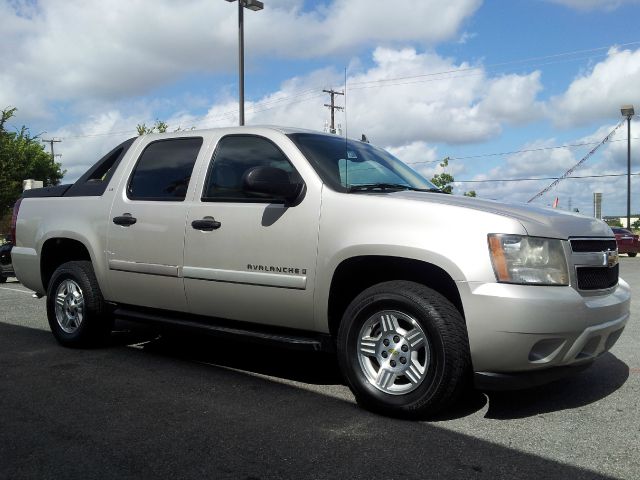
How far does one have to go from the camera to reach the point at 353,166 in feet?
15.3

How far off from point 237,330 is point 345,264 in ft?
3.49

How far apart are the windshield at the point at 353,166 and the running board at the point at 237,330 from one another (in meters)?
1.05

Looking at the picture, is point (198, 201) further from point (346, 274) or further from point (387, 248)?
point (387, 248)

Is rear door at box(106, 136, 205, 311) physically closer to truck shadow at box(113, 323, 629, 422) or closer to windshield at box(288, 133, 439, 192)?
truck shadow at box(113, 323, 629, 422)

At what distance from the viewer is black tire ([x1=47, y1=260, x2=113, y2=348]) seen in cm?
564

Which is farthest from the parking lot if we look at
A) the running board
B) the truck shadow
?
the running board

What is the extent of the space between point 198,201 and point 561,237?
8.66 feet

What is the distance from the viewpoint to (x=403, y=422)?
12.3 ft

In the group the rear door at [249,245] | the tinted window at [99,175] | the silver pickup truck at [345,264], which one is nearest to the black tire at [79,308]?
the silver pickup truck at [345,264]

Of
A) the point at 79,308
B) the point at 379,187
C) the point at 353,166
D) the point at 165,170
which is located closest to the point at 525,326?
the point at 379,187

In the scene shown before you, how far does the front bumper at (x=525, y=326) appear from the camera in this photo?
342 cm

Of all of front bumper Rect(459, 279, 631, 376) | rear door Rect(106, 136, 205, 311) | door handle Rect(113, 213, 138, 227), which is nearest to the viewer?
front bumper Rect(459, 279, 631, 376)

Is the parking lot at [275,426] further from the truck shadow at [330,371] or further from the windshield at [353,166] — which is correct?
the windshield at [353,166]

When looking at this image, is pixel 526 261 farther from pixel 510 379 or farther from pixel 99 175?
pixel 99 175
